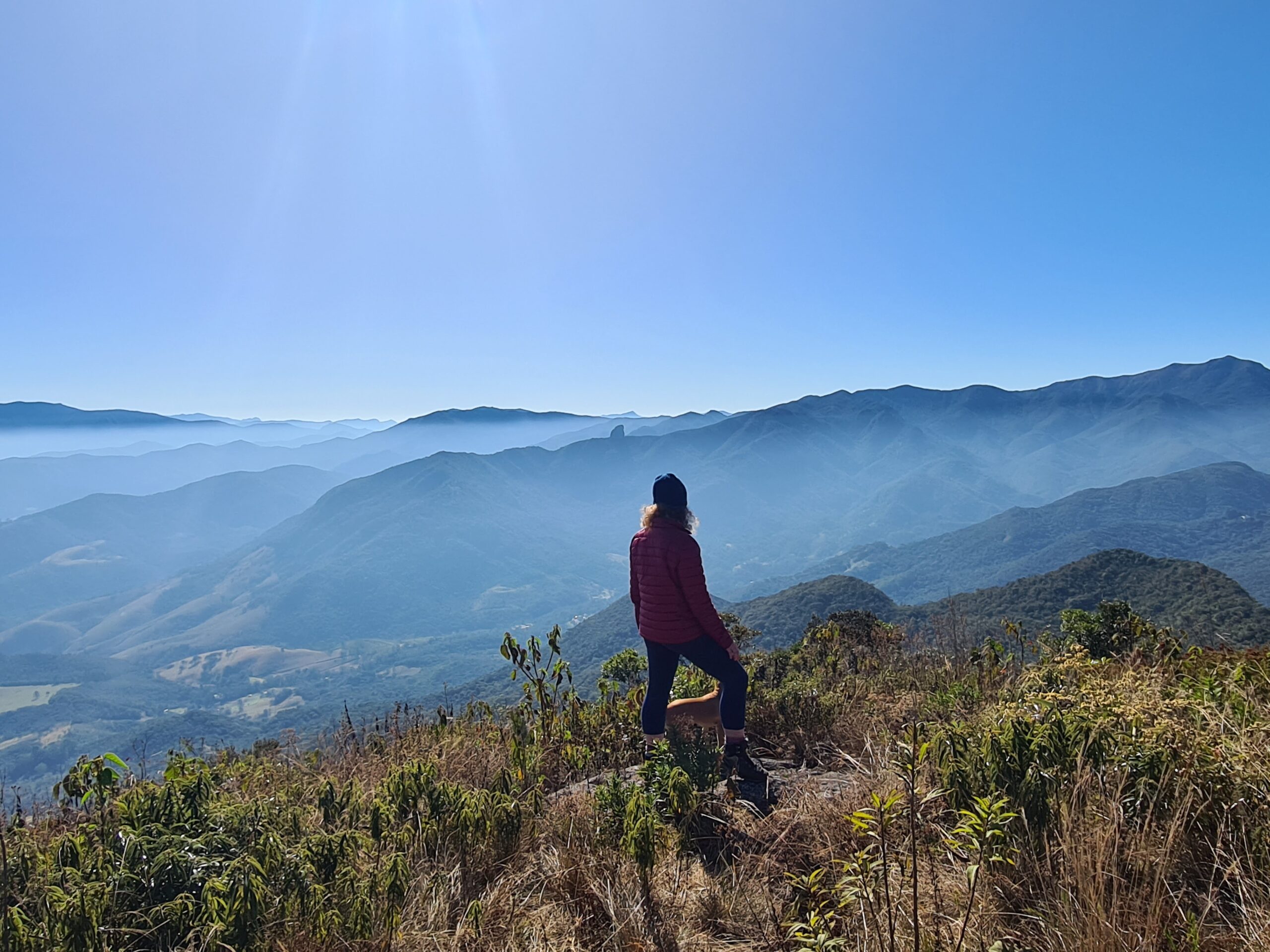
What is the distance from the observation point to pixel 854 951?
5.57ft

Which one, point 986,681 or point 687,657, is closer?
point 687,657

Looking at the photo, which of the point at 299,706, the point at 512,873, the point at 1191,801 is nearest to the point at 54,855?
the point at 512,873

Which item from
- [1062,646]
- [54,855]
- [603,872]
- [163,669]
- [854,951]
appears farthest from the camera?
[163,669]

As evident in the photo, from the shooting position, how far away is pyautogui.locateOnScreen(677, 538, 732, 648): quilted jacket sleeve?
3701mm

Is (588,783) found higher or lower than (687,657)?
lower

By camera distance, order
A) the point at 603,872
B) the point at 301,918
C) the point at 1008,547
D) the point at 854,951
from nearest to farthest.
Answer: the point at 854,951 < the point at 301,918 < the point at 603,872 < the point at 1008,547

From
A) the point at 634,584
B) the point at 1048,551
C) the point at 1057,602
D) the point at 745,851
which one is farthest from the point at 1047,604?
the point at 1048,551

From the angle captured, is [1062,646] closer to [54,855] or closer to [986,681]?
[986,681]

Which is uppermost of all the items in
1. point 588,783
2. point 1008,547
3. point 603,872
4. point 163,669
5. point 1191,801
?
point 1191,801

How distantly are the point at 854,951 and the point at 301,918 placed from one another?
65.6 inches

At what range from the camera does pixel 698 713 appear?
3.96m

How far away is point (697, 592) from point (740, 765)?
998 mm

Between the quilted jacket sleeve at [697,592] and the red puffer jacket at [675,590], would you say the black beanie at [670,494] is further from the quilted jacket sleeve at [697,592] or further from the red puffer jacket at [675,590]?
the quilted jacket sleeve at [697,592]

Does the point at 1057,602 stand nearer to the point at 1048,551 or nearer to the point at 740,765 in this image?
the point at 740,765
